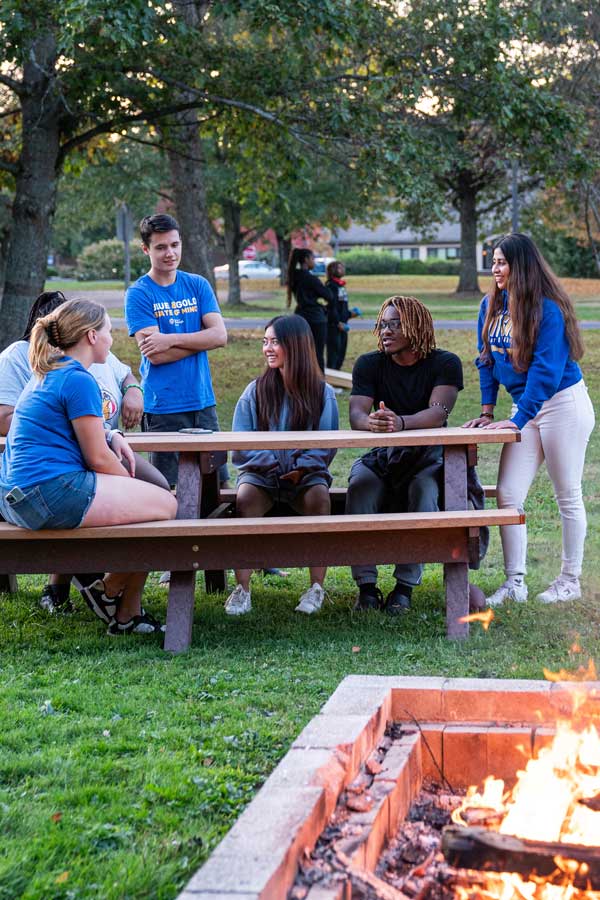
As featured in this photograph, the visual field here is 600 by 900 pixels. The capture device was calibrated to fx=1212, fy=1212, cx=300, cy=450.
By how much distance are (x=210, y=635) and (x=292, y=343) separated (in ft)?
5.08

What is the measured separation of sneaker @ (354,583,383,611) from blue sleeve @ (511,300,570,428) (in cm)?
108

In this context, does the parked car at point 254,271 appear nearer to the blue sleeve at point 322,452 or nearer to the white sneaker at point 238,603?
the blue sleeve at point 322,452

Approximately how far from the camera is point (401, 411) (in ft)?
20.2

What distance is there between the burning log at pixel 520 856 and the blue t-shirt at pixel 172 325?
4.10 m

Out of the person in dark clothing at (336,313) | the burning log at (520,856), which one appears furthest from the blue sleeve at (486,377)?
the person in dark clothing at (336,313)

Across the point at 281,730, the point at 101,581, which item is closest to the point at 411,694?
the point at 281,730

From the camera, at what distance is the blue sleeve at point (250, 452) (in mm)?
6156

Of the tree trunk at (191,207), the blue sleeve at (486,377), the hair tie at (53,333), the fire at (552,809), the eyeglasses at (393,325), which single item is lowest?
the fire at (552,809)

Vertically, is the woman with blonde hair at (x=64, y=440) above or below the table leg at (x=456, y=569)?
above

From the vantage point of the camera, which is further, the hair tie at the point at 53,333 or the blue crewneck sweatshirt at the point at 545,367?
the blue crewneck sweatshirt at the point at 545,367

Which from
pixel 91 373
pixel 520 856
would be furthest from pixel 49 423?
pixel 520 856

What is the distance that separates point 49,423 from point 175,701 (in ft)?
4.42

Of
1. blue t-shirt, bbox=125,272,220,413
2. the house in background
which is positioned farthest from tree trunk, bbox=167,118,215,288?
the house in background

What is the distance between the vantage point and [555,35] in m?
24.3
